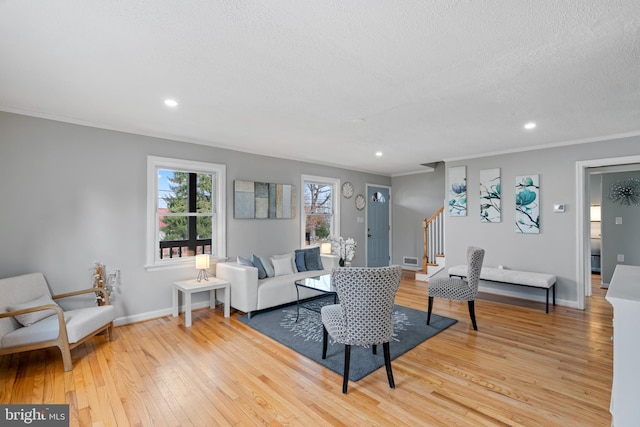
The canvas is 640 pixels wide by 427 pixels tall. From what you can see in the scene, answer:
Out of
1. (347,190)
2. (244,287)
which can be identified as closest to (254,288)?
(244,287)

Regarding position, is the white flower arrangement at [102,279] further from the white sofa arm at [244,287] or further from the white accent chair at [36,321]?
the white sofa arm at [244,287]

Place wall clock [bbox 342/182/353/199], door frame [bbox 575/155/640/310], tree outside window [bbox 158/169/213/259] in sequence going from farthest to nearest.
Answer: wall clock [bbox 342/182/353/199] < door frame [bbox 575/155/640/310] < tree outside window [bbox 158/169/213/259]

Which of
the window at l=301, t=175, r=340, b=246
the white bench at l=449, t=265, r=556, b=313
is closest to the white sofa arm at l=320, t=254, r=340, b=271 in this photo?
the window at l=301, t=175, r=340, b=246

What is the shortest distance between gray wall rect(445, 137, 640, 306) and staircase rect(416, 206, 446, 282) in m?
0.84

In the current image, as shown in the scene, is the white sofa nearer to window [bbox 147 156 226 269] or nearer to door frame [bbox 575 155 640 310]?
window [bbox 147 156 226 269]

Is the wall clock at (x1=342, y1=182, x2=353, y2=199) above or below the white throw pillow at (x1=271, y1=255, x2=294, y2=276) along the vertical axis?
above

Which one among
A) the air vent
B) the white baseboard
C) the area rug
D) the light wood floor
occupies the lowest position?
the light wood floor

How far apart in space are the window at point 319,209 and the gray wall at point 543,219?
2503 mm

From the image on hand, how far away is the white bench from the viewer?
14.4ft

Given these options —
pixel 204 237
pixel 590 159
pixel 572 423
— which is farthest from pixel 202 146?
pixel 590 159

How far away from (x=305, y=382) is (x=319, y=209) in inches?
163

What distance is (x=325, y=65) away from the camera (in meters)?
2.24

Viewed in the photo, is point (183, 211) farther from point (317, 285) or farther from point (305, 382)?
point (305, 382)

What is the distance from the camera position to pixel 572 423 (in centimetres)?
204
